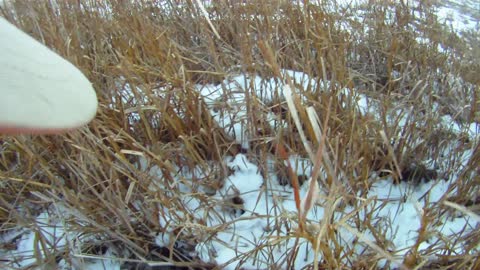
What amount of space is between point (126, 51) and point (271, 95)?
1.73 feet

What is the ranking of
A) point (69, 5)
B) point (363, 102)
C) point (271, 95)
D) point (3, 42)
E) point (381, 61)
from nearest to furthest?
point (3, 42), point (271, 95), point (363, 102), point (381, 61), point (69, 5)

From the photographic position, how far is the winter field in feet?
2.77

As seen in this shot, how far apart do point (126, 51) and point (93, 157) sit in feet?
1.77

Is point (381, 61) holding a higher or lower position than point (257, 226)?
higher

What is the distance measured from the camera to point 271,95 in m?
1.29

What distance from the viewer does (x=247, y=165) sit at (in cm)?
118

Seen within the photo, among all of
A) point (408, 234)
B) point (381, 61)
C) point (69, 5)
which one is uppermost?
point (69, 5)

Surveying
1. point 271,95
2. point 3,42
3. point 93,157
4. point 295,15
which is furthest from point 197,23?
point 3,42

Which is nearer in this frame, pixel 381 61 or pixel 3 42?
pixel 3 42

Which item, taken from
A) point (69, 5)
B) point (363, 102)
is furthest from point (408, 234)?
point (69, 5)

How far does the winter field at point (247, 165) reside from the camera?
2.77ft

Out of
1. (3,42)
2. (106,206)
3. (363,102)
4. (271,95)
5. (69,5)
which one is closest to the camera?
(3,42)

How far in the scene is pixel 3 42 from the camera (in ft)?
1.38

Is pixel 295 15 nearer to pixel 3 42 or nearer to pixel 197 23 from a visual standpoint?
pixel 197 23
